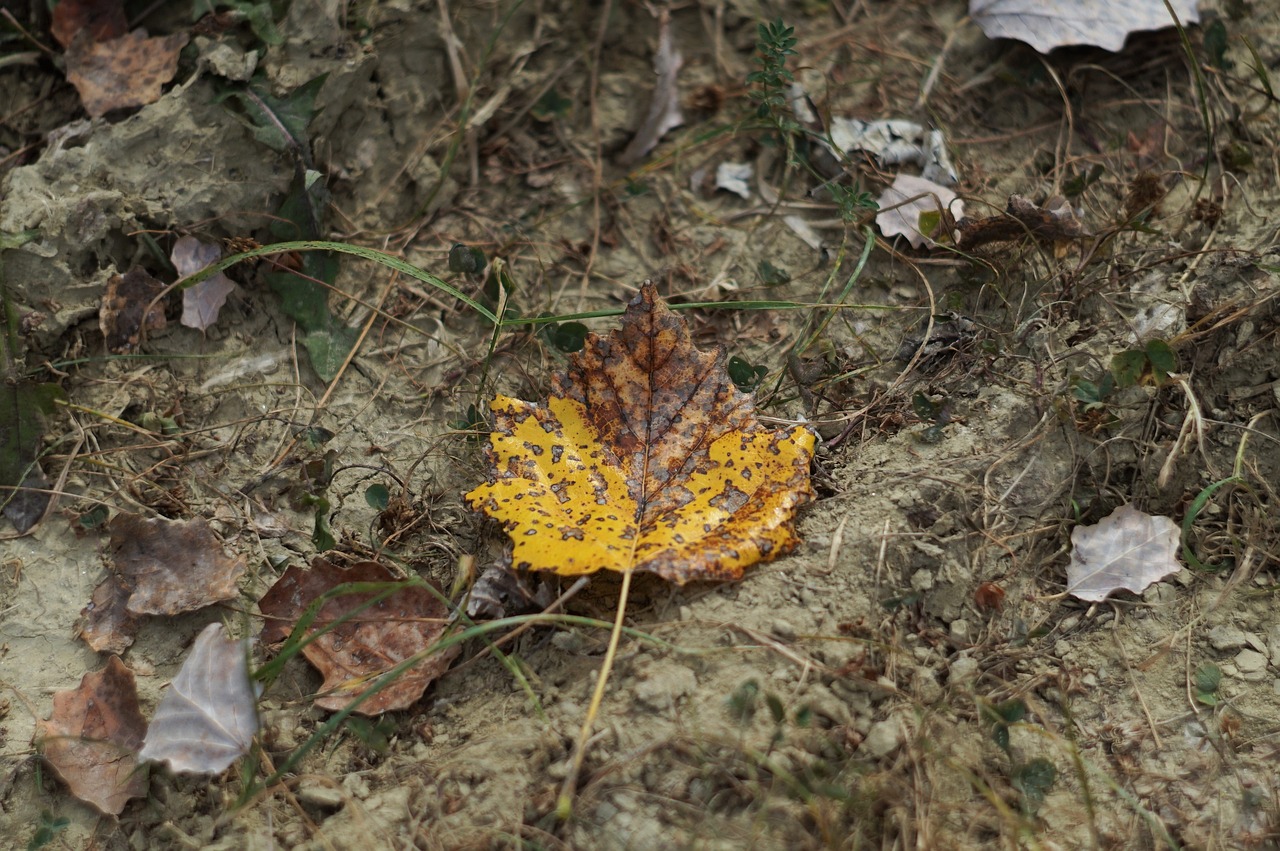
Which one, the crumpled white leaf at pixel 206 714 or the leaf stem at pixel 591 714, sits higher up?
the leaf stem at pixel 591 714

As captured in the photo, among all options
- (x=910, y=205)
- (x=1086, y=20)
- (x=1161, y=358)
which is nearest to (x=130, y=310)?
(x=910, y=205)

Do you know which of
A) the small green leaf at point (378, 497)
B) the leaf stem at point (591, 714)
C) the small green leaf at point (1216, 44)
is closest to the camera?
the leaf stem at point (591, 714)

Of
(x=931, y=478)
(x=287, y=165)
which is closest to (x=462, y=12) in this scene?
(x=287, y=165)

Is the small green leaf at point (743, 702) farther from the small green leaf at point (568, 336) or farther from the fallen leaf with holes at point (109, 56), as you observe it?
the fallen leaf with holes at point (109, 56)

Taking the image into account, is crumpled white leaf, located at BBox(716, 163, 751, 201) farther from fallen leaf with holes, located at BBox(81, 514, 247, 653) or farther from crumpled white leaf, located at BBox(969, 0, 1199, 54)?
fallen leaf with holes, located at BBox(81, 514, 247, 653)

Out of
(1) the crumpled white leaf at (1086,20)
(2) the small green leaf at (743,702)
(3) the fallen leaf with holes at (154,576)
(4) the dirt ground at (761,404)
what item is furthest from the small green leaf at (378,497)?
(1) the crumpled white leaf at (1086,20)

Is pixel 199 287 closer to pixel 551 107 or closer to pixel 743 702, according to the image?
pixel 551 107
